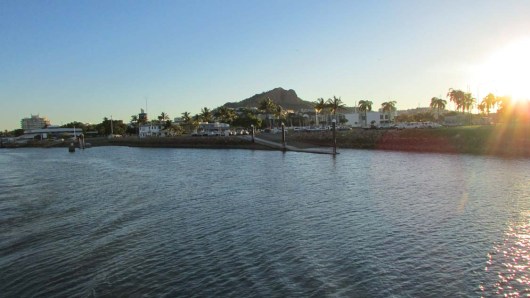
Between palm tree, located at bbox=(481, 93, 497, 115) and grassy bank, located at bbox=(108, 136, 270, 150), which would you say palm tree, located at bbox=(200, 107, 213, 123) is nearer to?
grassy bank, located at bbox=(108, 136, 270, 150)

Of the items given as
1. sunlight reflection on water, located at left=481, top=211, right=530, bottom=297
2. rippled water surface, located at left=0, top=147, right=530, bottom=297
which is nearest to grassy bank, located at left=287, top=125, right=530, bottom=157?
rippled water surface, located at left=0, top=147, right=530, bottom=297

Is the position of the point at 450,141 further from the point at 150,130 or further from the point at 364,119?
the point at 150,130

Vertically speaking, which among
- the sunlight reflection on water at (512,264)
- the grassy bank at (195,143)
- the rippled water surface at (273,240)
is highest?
the grassy bank at (195,143)

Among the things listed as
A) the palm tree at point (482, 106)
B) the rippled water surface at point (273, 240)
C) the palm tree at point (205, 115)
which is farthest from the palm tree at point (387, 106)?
the rippled water surface at point (273, 240)

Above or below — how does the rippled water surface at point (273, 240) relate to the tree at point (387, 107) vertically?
below

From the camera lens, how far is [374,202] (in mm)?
27844

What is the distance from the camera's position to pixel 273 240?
19.3m

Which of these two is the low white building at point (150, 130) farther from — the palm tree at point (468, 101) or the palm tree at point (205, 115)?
the palm tree at point (468, 101)

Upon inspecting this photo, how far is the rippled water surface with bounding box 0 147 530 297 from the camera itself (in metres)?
14.2

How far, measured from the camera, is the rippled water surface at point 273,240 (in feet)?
46.6

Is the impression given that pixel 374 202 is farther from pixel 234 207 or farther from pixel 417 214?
pixel 234 207

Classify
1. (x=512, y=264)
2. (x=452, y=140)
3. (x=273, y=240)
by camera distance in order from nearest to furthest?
(x=512, y=264) < (x=273, y=240) < (x=452, y=140)

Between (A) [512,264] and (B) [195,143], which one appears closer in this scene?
(A) [512,264]

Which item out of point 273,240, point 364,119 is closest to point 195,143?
point 364,119
